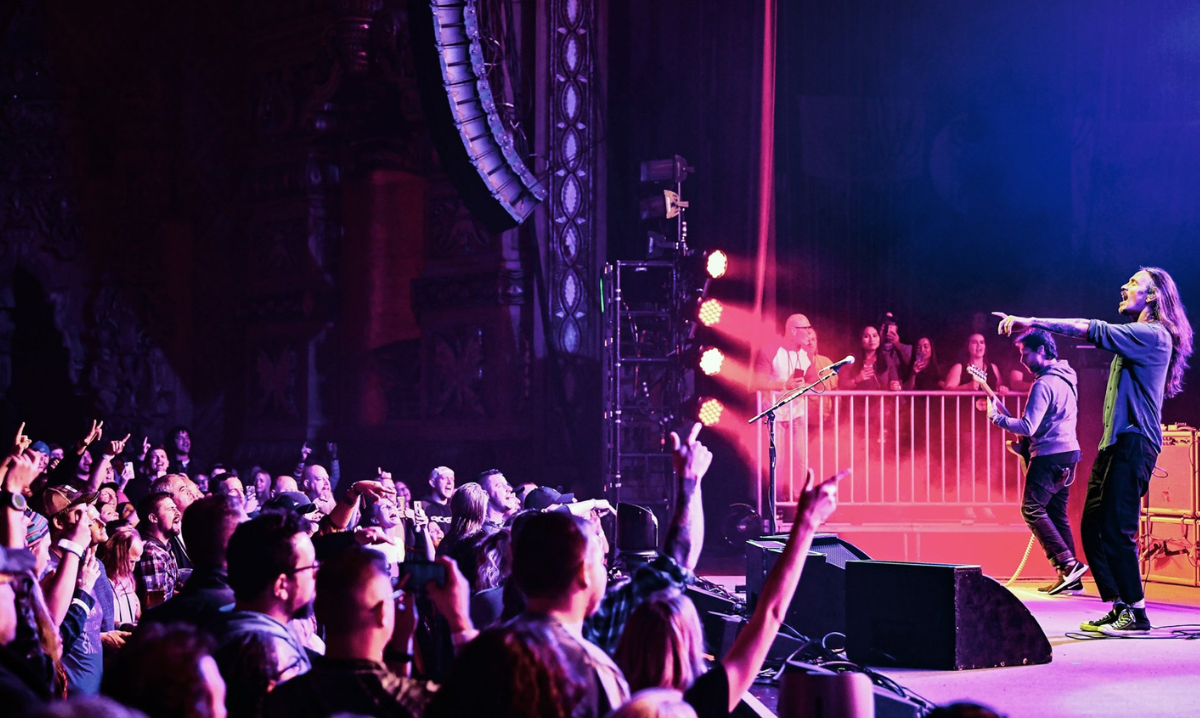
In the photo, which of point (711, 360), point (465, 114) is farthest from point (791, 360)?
point (465, 114)

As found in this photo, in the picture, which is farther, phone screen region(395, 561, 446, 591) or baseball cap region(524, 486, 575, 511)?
Answer: baseball cap region(524, 486, 575, 511)

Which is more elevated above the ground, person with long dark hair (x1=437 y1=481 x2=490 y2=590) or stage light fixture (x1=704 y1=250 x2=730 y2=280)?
stage light fixture (x1=704 y1=250 x2=730 y2=280)

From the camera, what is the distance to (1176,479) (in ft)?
30.9

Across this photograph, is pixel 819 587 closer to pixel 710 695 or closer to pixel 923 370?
pixel 710 695

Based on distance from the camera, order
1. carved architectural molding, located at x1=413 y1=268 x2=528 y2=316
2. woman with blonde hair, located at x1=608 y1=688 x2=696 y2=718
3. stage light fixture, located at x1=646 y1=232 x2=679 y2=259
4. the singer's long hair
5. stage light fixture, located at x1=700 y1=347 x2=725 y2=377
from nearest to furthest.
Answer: woman with blonde hair, located at x1=608 y1=688 x2=696 y2=718 → the singer's long hair → stage light fixture, located at x1=700 y1=347 x2=725 y2=377 → stage light fixture, located at x1=646 y1=232 x2=679 y2=259 → carved architectural molding, located at x1=413 y1=268 x2=528 y2=316

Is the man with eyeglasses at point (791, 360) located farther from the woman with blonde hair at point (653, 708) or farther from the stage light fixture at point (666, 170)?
the woman with blonde hair at point (653, 708)

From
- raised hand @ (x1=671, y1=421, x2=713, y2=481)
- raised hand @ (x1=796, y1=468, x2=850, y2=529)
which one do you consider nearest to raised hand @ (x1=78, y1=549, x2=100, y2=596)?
raised hand @ (x1=671, y1=421, x2=713, y2=481)

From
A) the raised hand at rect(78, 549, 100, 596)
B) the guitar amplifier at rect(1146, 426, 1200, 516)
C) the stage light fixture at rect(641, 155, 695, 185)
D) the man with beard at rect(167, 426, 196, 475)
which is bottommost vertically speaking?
the man with beard at rect(167, 426, 196, 475)

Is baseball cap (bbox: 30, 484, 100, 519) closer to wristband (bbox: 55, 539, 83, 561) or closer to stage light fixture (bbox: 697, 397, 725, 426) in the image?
wristband (bbox: 55, 539, 83, 561)

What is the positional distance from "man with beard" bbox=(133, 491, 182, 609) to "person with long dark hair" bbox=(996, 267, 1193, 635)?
14.6ft

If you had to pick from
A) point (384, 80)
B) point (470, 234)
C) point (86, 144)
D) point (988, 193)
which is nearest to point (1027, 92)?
point (988, 193)

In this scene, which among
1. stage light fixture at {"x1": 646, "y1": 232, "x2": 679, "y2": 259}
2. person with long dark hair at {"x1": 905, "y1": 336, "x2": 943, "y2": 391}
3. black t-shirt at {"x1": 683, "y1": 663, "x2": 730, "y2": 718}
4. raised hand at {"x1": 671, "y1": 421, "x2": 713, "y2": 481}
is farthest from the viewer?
person with long dark hair at {"x1": 905, "y1": 336, "x2": 943, "y2": 391}

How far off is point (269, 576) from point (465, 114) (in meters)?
6.54

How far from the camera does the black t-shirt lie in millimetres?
2686
